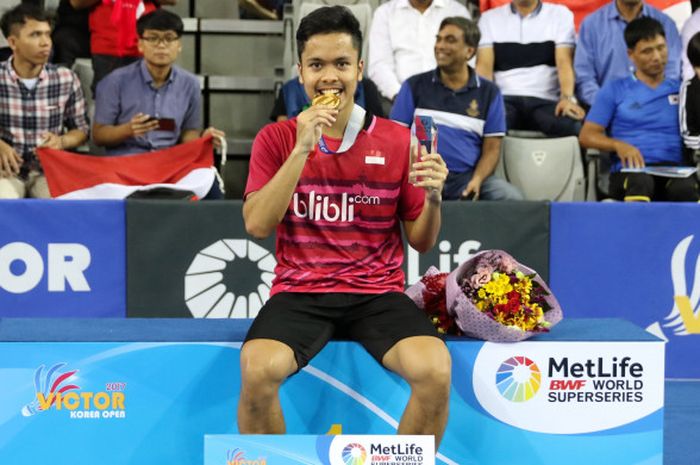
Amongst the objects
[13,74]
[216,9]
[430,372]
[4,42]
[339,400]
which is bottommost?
[339,400]

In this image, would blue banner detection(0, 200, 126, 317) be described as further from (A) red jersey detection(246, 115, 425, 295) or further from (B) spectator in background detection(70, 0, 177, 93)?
(A) red jersey detection(246, 115, 425, 295)

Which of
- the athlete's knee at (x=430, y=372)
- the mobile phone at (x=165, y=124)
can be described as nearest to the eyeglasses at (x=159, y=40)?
the mobile phone at (x=165, y=124)

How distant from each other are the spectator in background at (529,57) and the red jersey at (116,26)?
7.94ft

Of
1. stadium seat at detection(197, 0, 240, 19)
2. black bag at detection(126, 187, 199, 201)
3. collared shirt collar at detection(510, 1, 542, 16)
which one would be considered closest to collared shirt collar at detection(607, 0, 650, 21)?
collared shirt collar at detection(510, 1, 542, 16)

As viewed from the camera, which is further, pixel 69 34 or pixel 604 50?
pixel 69 34

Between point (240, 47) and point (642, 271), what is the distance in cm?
389

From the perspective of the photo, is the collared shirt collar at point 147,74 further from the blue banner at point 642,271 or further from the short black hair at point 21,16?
the blue banner at point 642,271

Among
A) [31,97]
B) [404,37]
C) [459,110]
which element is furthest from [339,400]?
[404,37]

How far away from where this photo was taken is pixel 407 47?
7.77 m

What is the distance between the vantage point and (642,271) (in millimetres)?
5867

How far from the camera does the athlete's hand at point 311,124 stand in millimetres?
3418

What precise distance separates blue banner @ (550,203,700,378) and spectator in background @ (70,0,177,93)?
11.0 feet

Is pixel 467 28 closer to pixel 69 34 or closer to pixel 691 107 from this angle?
pixel 691 107

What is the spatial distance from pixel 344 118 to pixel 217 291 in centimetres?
234
